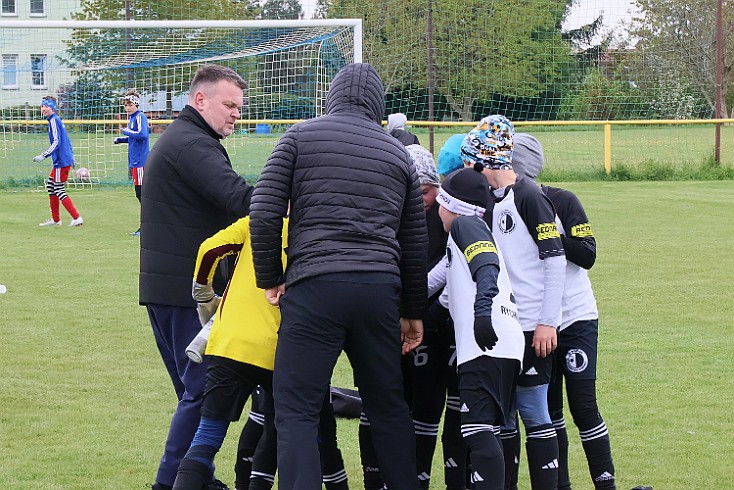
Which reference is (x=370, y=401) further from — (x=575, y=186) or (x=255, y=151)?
(x=575, y=186)

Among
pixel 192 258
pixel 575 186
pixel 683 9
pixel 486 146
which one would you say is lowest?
pixel 575 186

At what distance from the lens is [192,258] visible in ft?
14.8

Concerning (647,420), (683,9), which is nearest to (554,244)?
(647,420)

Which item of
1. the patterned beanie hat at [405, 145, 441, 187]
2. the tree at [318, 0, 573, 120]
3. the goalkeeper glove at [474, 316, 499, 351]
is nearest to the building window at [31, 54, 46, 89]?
the tree at [318, 0, 573, 120]

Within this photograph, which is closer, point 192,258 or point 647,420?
point 192,258

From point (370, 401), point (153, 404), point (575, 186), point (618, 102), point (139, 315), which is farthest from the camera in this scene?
point (618, 102)

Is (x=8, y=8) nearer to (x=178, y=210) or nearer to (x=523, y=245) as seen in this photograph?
(x=178, y=210)

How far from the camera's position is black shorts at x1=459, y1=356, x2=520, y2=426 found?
4066mm

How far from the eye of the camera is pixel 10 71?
1934cm

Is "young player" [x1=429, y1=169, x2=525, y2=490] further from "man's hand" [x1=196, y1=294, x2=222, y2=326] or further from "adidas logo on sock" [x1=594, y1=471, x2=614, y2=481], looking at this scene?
"man's hand" [x1=196, y1=294, x2=222, y2=326]

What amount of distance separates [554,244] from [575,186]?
1717 centimetres

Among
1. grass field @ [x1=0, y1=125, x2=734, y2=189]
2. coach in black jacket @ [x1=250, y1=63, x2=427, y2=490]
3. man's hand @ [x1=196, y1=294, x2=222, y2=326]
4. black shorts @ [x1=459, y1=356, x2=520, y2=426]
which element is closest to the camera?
coach in black jacket @ [x1=250, y1=63, x2=427, y2=490]

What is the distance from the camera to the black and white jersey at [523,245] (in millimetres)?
4355

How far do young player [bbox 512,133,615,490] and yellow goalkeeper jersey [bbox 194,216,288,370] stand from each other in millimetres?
1265
